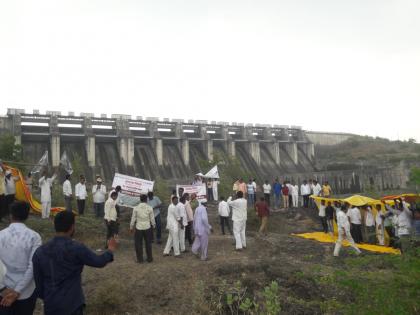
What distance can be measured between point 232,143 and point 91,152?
13.0m

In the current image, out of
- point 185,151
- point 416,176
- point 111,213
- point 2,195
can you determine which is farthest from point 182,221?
point 185,151

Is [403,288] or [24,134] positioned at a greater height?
[24,134]

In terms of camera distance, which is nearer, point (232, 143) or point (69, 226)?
point (69, 226)

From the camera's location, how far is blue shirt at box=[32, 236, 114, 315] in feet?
10.5

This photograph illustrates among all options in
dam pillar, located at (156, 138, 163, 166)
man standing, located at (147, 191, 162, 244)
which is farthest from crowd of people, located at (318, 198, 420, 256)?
dam pillar, located at (156, 138, 163, 166)

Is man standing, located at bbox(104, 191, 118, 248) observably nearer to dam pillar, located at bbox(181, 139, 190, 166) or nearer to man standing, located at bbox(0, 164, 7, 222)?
man standing, located at bbox(0, 164, 7, 222)

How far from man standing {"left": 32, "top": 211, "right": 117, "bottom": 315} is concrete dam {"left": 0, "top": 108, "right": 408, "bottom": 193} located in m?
19.7

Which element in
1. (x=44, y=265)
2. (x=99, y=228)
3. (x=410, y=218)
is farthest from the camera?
Answer: (x=99, y=228)

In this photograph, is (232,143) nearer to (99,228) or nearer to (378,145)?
(378,145)

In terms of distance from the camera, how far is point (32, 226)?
32.5 ft

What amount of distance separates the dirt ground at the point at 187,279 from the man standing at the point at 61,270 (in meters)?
2.45

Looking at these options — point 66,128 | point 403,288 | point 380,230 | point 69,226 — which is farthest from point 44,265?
point 66,128

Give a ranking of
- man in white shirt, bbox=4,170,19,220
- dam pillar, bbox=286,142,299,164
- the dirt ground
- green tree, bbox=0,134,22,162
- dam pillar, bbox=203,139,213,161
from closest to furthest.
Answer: the dirt ground → man in white shirt, bbox=4,170,19,220 → green tree, bbox=0,134,22,162 → dam pillar, bbox=203,139,213,161 → dam pillar, bbox=286,142,299,164

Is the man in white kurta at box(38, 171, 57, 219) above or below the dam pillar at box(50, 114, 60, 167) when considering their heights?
below
